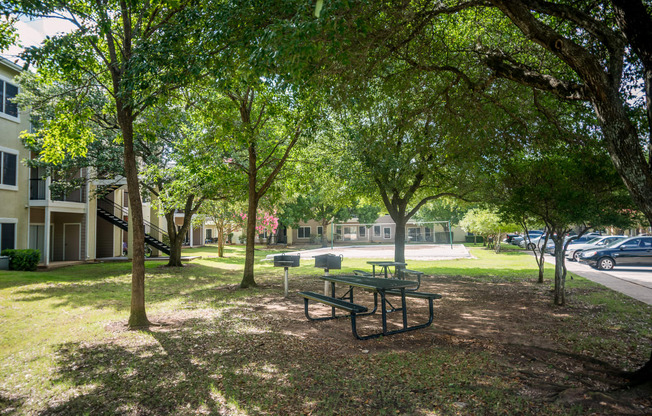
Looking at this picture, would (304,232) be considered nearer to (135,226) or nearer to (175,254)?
(175,254)

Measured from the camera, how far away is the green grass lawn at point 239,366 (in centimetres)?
399

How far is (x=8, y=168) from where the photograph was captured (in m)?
17.0

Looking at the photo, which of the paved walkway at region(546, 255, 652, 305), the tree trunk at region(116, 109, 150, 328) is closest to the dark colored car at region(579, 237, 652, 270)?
the paved walkway at region(546, 255, 652, 305)

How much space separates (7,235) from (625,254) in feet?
95.4

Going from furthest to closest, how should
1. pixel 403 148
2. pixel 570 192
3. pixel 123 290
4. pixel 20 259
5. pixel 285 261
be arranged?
pixel 20 259, pixel 403 148, pixel 123 290, pixel 285 261, pixel 570 192

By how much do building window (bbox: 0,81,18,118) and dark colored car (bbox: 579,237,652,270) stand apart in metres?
28.4

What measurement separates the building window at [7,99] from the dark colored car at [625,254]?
28418 millimetres

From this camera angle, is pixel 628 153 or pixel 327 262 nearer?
pixel 628 153

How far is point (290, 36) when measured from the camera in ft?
15.1

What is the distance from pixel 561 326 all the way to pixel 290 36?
23.2ft

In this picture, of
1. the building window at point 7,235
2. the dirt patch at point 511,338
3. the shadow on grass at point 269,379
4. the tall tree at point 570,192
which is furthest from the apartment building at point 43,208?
the tall tree at point 570,192

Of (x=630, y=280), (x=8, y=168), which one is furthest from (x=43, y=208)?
(x=630, y=280)

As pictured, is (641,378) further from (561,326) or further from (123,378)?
(123,378)

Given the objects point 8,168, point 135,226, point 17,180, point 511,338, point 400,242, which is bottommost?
point 511,338
